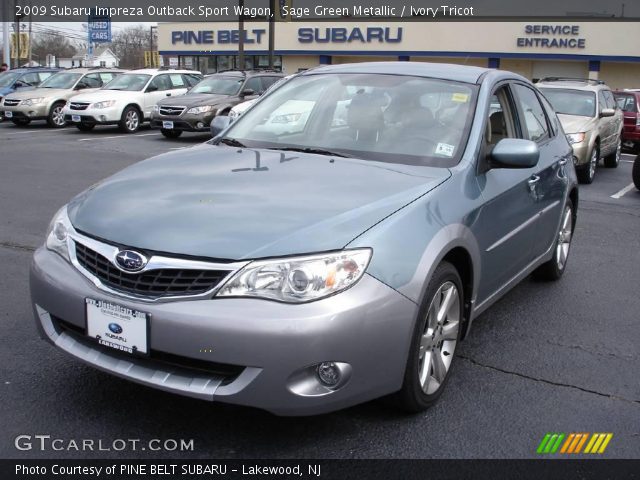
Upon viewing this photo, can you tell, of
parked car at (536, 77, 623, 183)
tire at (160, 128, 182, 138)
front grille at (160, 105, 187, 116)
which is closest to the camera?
parked car at (536, 77, 623, 183)

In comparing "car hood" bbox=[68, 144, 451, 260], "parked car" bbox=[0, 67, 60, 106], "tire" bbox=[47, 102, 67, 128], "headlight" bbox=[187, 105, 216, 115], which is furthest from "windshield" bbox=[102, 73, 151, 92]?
"car hood" bbox=[68, 144, 451, 260]

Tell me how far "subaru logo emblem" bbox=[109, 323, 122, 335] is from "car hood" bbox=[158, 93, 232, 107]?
1402 cm

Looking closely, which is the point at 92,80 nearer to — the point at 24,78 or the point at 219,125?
the point at 24,78

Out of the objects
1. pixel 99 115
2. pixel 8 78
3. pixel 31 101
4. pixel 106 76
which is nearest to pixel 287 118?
pixel 99 115

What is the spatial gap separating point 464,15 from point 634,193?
3684 cm

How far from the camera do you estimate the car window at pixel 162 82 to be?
749 inches

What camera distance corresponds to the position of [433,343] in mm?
3275

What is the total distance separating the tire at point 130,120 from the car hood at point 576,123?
10.9 meters

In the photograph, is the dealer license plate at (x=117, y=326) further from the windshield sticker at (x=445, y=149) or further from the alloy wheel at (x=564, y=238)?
the alloy wheel at (x=564, y=238)

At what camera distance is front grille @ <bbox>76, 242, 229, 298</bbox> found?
8.81 ft

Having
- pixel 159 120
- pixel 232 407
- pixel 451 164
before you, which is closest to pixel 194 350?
pixel 232 407

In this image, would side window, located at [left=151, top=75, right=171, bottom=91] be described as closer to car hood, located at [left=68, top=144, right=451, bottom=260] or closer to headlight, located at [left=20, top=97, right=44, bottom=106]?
headlight, located at [left=20, top=97, right=44, bottom=106]

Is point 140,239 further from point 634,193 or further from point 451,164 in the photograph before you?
point 634,193

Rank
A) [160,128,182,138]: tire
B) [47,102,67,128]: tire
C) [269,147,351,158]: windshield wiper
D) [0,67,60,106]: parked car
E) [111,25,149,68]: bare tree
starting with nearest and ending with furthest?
[269,147,351,158]: windshield wiper → [160,128,182,138]: tire → [47,102,67,128]: tire → [0,67,60,106]: parked car → [111,25,149,68]: bare tree
